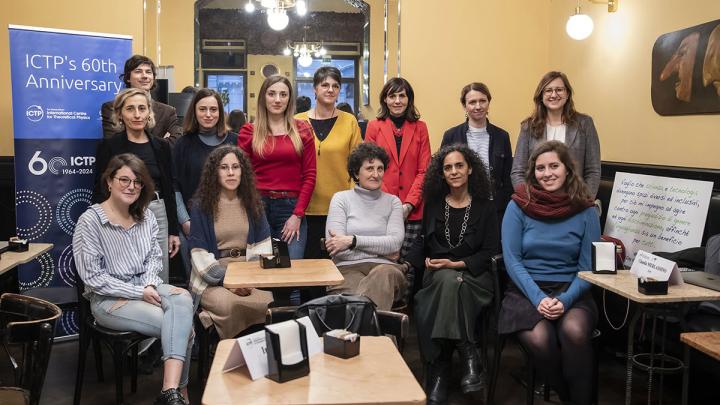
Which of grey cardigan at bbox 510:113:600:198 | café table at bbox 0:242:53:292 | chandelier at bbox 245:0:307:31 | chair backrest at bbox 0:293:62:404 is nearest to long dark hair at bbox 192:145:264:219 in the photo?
café table at bbox 0:242:53:292

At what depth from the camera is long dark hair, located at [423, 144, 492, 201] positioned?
3828mm

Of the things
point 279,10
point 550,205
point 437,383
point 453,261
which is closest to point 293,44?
point 279,10

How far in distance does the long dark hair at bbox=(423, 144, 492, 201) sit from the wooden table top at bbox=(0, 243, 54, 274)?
84.3 inches

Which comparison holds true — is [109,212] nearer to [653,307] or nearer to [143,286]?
[143,286]

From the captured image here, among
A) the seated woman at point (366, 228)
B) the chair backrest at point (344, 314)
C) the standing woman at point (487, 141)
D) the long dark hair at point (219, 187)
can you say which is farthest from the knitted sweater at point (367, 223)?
the chair backrest at point (344, 314)

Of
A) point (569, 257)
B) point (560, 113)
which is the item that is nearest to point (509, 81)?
point (560, 113)

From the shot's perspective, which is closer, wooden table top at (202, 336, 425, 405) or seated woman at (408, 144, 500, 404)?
wooden table top at (202, 336, 425, 405)

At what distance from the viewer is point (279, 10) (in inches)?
237

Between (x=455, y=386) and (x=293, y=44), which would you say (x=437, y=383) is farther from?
(x=293, y=44)

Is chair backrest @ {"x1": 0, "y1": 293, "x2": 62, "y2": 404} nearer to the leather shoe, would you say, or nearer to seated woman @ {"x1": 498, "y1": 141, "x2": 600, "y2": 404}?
the leather shoe

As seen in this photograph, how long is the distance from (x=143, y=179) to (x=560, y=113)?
8.26 feet

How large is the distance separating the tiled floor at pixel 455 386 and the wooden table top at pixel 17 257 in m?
0.80

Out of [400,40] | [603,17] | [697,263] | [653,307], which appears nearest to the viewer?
[653,307]

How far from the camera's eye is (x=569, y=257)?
A: 3.44m
